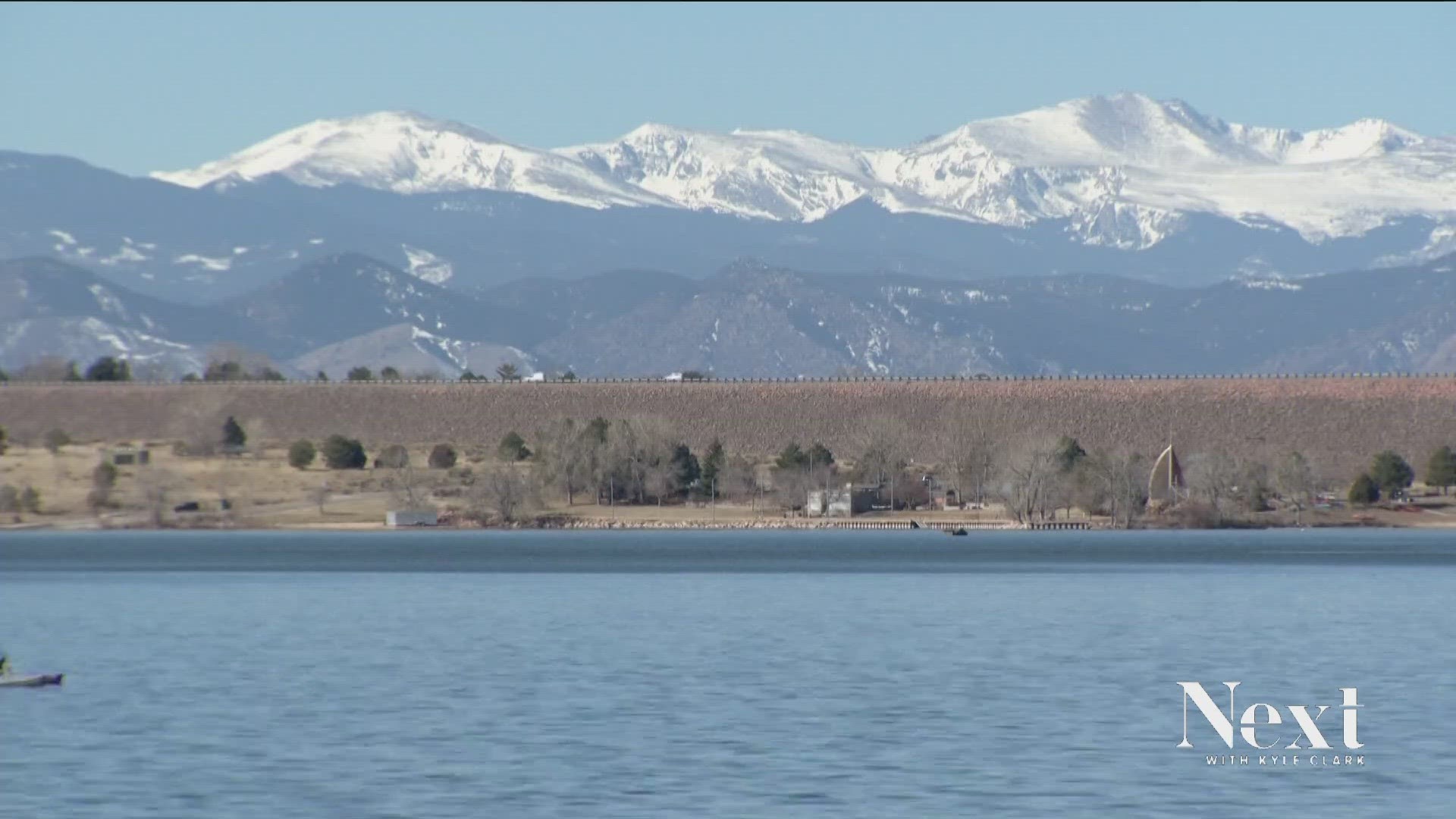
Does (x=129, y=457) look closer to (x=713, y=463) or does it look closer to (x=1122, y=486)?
(x=713, y=463)

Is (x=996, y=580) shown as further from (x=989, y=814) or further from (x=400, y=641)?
(x=989, y=814)

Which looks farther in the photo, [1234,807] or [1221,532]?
[1221,532]

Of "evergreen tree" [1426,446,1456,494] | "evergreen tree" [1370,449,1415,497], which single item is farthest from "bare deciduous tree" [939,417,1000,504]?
"evergreen tree" [1426,446,1456,494]

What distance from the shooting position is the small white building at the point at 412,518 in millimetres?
161000

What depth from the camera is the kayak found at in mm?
51469

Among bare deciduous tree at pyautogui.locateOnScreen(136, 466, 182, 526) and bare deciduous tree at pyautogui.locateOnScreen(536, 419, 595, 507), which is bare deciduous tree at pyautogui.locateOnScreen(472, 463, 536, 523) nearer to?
bare deciduous tree at pyautogui.locateOnScreen(536, 419, 595, 507)

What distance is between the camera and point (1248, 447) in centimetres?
19175

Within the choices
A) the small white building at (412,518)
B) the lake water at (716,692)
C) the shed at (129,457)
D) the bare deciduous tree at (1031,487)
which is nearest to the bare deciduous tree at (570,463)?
the small white building at (412,518)

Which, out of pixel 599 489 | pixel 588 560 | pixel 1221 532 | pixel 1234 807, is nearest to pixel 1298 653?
pixel 1234 807

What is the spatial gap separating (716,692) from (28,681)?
45.1 feet

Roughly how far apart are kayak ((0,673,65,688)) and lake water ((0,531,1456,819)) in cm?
75

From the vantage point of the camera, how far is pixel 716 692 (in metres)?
49.2

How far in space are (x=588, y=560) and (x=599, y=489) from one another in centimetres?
5500

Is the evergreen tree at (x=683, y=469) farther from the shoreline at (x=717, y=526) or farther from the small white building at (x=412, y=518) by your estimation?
the small white building at (x=412, y=518)
